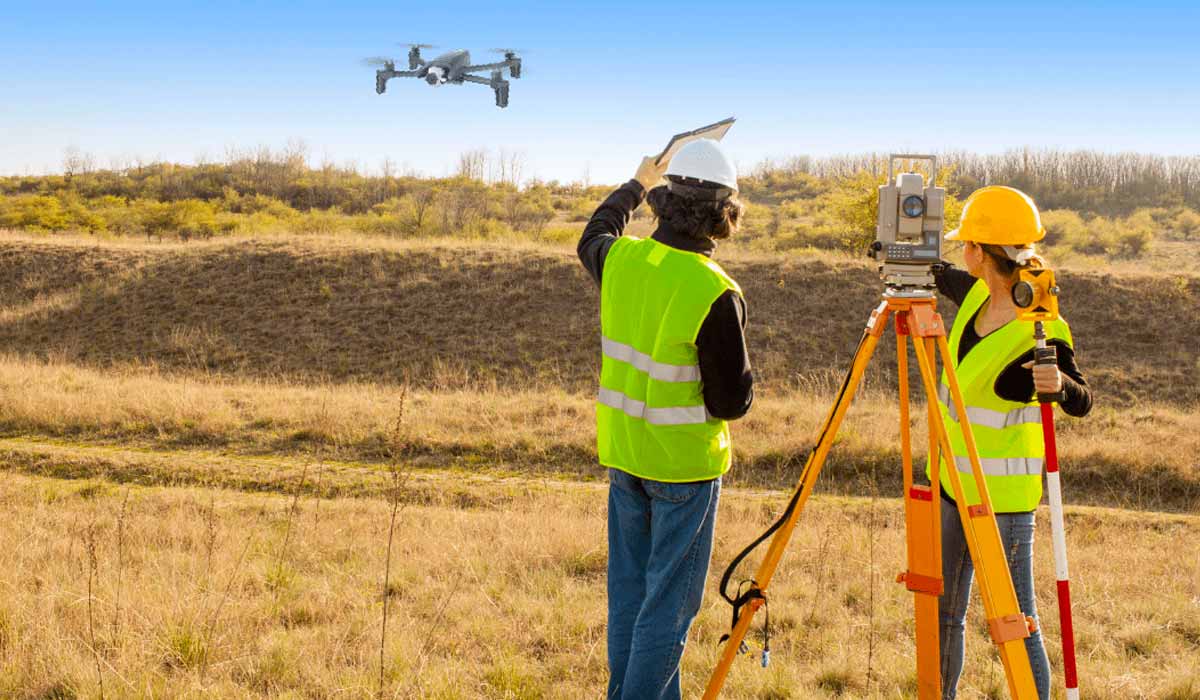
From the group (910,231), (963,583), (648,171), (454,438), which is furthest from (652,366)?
(454,438)

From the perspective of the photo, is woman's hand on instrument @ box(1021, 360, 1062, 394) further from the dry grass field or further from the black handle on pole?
the dry grass field

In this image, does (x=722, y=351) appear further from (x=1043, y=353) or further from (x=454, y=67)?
(x=454, y=67)

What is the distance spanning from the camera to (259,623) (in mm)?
4395

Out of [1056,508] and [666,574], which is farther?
[666,574]

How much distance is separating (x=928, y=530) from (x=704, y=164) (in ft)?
4.92

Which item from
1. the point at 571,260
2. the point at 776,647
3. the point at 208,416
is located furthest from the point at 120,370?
the point at 776,647

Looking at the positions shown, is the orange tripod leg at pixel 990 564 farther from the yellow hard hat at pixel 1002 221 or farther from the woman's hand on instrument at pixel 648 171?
the woman's hand on instrument at pixel 648 171

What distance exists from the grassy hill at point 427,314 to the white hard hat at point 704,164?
1544 cm

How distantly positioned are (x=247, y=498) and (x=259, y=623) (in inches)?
187

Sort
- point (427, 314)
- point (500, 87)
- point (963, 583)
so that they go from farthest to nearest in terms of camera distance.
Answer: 1. point (500, 87)
2. point (427, 314)
3. point (963, 583)

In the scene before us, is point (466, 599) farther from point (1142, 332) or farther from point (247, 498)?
point (1142, 332)

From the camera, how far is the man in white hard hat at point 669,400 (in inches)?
109

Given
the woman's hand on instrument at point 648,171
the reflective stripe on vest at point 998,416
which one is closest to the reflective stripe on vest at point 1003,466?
the reflective stripe on vest at point 998,416

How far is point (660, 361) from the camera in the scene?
2852 millimetres
